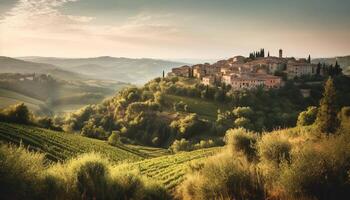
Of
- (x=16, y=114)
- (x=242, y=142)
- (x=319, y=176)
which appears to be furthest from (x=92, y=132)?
(x=319, y=176)

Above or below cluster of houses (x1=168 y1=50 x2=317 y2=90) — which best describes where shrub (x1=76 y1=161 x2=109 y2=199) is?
below

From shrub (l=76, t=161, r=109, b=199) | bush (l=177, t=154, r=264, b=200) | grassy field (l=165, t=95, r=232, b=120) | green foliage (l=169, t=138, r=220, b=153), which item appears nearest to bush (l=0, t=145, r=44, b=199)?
shrub (l=76, t=161, r=109, b=199)

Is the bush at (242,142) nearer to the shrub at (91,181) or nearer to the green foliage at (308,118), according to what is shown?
the shrub at (91,181)

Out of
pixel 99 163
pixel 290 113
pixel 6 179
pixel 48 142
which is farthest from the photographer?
pixel 290 113

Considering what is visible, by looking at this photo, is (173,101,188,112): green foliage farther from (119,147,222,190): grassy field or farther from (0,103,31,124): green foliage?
(119,147,222,190): grassy field

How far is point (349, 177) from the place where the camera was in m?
13.7

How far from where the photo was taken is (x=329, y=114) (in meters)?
34.5

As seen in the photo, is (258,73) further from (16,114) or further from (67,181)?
(67,181)

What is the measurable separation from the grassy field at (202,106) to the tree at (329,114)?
62259mm

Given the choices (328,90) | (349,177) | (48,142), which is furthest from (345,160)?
(48,142)

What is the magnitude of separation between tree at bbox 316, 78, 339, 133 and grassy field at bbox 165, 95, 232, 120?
204ft

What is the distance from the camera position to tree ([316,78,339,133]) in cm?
3120

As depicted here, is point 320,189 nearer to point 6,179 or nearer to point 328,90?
point 6,179

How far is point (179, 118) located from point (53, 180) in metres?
86.7
